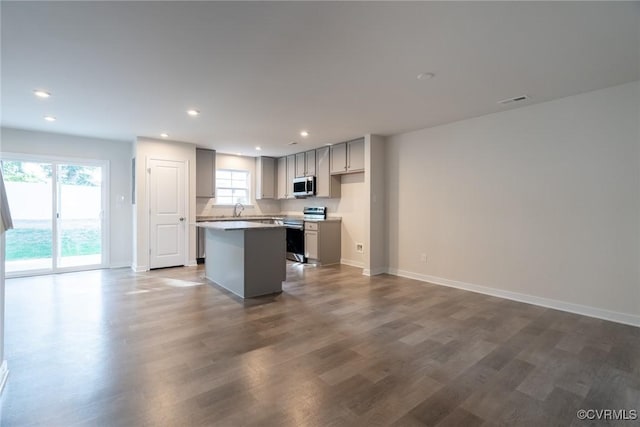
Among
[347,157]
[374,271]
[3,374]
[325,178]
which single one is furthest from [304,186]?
[3,374]

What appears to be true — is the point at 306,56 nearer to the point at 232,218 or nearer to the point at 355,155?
the point at 355,155

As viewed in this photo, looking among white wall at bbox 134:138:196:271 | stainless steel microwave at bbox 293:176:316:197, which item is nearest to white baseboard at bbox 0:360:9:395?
white wall at bbox 134:138:196:271

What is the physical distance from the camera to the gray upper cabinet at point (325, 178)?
6355 mm

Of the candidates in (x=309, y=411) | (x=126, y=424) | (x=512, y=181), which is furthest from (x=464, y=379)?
(x=512, y=181)

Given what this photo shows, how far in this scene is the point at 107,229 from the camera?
19.1 ft

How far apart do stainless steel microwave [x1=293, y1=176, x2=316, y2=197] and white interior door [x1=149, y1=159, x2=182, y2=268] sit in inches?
95.7

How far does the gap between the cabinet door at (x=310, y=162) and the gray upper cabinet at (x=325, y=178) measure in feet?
0.34

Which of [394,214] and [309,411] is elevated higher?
[394,214]

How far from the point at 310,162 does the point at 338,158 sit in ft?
2.97

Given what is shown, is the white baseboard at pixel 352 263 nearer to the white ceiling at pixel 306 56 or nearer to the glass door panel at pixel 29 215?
the white ceiling at pixel 306 56

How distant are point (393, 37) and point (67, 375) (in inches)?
136

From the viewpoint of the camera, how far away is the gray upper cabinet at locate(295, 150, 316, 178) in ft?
22.0

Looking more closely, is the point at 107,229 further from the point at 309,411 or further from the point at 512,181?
the point at 512,181

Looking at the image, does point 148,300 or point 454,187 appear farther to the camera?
point 454,187
